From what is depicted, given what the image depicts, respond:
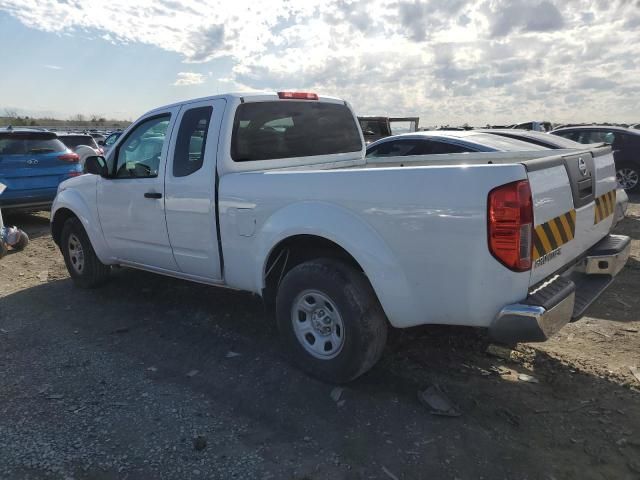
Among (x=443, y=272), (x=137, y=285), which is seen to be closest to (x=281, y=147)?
(x=443, y=272)

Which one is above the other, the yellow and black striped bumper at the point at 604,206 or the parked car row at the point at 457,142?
the parked car row at the point at 457,142

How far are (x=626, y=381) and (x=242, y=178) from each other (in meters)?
3.01

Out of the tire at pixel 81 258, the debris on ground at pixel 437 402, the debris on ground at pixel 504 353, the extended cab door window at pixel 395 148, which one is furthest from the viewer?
the extended cab door window at pixel 395 148

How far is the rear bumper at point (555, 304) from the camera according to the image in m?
2.64

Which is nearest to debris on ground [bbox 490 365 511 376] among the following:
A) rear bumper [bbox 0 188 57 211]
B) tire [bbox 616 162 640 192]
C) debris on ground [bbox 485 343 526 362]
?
debris on ground [bbox 485 343 526 362]

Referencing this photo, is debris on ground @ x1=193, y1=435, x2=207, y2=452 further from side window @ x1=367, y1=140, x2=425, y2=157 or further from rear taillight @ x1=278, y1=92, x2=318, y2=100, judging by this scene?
side window @ x1=367, y1=140, x2=425, y2=157

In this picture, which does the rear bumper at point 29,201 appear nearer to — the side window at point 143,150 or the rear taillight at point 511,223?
the side window at point 143,150

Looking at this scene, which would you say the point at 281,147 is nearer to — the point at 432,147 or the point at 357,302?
the point at 357,302

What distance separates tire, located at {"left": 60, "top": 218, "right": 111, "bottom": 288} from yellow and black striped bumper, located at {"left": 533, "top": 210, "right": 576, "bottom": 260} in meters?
4.61

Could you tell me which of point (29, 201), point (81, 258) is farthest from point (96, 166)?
point (29, 201)

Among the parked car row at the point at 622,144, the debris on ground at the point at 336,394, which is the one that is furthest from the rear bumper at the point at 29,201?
the parked car row at the point at 622,144

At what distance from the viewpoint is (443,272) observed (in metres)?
2.81

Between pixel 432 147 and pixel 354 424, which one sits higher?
pixel 432 147

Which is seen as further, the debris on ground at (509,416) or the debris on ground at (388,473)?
the debris on ground at (509,416)
